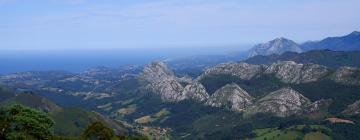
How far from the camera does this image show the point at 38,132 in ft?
371

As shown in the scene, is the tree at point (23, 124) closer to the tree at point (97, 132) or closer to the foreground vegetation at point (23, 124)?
the foreground vegetation at point (23, 124)

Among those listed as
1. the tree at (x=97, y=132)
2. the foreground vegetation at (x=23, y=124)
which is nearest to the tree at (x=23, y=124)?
the foreground vegetation at (x=23, y=124)

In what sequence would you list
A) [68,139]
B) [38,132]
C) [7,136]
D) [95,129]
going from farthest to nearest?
[68,139] < [95,129] < [38,132] < [7,136]

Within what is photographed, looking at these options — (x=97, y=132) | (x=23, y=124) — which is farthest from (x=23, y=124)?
(x=97, y=132)

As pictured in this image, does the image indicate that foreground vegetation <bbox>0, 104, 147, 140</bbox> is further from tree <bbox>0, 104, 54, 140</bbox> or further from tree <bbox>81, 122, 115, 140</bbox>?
tree <bbox>81, 122, 115, 140</bbox>

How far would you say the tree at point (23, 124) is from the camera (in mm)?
108312

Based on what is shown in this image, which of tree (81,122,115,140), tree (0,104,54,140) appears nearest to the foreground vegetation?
tree (0,104,54,140)

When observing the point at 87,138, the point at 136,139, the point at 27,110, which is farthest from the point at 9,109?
the point at 136,139

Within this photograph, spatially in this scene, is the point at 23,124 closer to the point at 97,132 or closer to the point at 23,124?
the point at 23,124

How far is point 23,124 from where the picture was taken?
110562 mm

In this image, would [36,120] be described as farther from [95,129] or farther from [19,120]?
[95,129]

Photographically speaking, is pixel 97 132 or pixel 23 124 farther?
pixel 97 132

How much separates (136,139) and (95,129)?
66.6 ft

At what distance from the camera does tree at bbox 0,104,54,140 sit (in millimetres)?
108312
